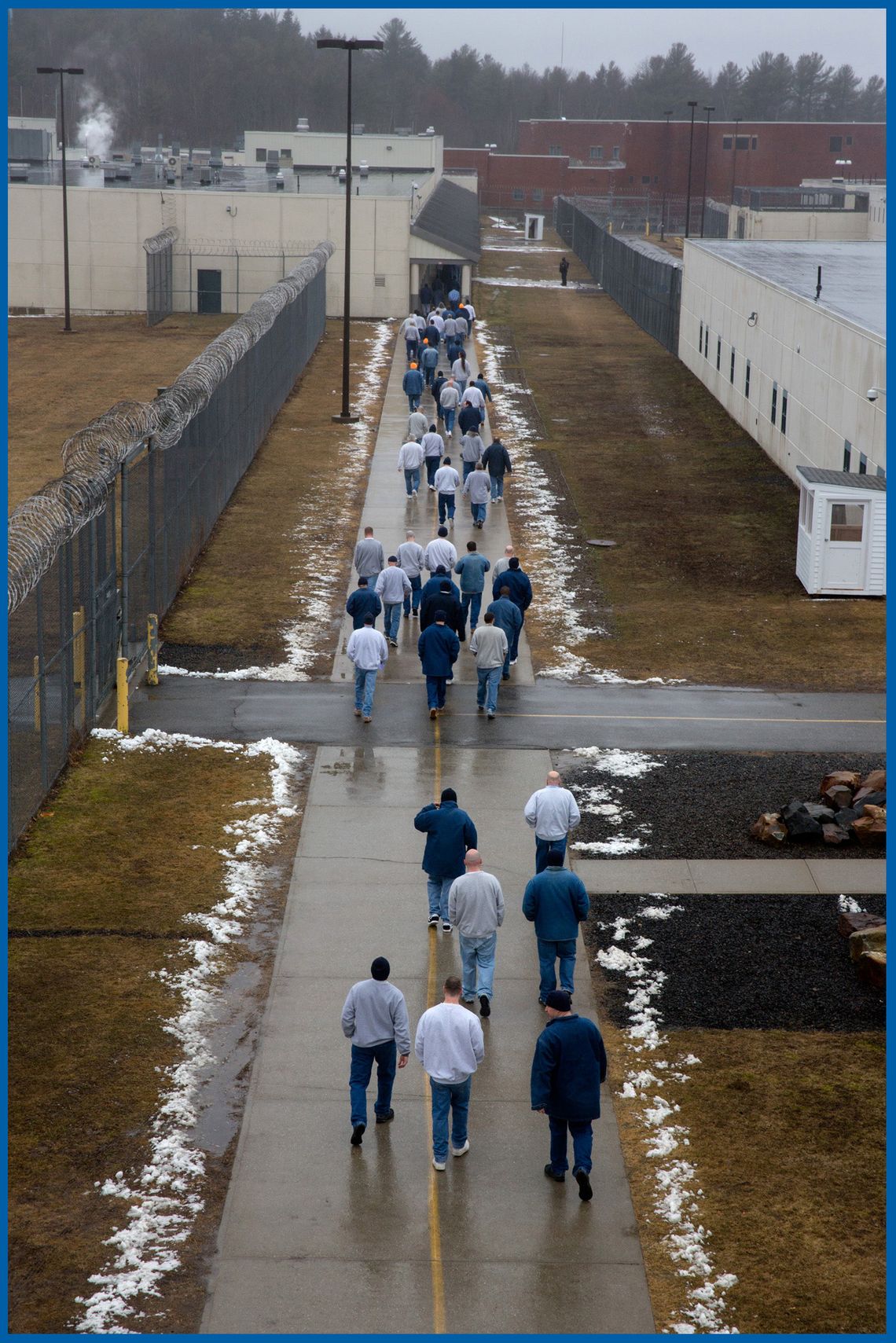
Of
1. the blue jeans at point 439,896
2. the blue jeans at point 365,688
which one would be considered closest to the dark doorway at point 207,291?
the blue jeans at point 365,688

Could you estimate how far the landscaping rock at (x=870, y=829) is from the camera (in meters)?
15.2

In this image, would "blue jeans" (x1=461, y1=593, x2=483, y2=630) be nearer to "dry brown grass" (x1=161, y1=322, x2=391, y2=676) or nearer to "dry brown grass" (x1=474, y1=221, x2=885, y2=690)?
"dry brown grass" (x1=474, y1=221, x2=885, y2=690)

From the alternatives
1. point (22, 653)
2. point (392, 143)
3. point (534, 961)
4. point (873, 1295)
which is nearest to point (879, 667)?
point (534, 961)

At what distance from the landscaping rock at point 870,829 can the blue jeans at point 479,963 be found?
16.0ft

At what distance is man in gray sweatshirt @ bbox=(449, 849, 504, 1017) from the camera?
11.4m

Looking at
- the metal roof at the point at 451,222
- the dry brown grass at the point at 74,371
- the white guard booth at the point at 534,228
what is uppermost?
the white guard booth at the point at 534,228

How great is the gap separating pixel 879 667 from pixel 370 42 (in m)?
21.5

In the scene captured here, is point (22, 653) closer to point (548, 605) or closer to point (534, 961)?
point (534, 961)

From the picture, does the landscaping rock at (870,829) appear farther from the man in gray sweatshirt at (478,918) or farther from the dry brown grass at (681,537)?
the dry brown grass at (681,537)

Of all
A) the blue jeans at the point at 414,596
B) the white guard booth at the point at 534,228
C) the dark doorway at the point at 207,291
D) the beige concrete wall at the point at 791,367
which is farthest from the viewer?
the white guard booth at the point at 534,228

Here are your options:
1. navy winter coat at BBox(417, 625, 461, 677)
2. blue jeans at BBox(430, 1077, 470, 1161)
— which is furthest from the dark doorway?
blue jeans at BBox(430, 1077, 470, 1161)

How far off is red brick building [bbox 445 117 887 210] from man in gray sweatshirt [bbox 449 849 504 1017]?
12125cm

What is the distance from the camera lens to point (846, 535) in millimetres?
24688

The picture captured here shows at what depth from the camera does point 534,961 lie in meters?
13.0
